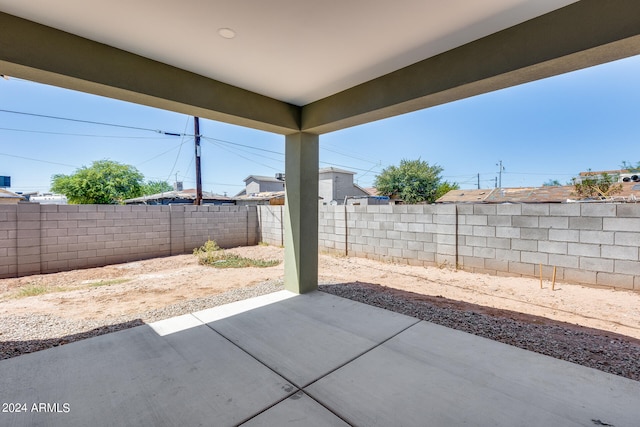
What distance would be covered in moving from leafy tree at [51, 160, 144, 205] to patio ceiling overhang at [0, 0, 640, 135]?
16927 mm

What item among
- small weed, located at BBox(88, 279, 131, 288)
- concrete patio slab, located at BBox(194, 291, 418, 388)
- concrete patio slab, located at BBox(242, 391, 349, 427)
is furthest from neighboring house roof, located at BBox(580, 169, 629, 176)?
small weed, located at BBox(88, 279, 131, 288)

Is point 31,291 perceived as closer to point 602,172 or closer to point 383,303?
point 383,303

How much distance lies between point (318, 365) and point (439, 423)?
2.87ft

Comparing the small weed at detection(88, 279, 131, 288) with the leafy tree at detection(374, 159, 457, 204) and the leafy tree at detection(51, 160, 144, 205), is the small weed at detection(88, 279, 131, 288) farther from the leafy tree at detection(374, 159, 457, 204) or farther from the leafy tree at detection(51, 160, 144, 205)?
the leafy tree at detection(374, 159, 457, 204)

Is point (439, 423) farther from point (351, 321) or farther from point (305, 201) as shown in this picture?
point (305, 201)

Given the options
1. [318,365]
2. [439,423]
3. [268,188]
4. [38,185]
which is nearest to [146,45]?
[318,365]

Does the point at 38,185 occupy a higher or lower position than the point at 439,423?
higher

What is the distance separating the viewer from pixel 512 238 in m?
4.75

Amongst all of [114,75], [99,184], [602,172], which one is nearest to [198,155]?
[114,75]

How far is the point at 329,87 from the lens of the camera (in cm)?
299

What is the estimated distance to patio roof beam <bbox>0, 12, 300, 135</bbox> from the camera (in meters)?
1.87

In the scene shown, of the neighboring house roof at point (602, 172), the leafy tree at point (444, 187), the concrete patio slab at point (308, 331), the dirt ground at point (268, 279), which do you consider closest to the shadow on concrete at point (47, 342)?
the dirt ground at point (268, 279)

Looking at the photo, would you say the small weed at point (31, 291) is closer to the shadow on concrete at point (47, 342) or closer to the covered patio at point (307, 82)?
the shadow on concrete at point (47, 342)

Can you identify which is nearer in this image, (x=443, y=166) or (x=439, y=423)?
(x=439, y=423)
